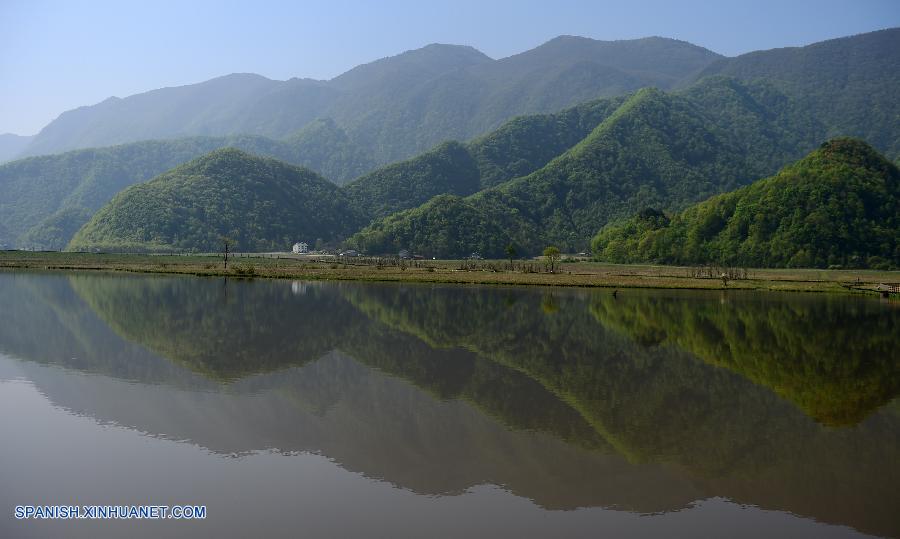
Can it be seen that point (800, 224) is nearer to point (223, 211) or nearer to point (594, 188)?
point (594, 188)

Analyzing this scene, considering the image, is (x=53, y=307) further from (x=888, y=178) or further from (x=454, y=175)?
(x=454, y=175)

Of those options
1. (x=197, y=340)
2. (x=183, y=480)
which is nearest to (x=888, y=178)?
(x=197, y=340)

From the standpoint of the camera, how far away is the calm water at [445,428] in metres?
10.9

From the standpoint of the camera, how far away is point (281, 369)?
21.0 m

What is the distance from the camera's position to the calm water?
1091cm

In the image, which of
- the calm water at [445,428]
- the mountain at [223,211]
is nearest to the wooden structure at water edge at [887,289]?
the calm water at [445,428]

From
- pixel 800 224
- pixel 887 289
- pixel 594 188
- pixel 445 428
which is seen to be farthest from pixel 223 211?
pixel 445 428

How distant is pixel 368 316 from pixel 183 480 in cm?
2341

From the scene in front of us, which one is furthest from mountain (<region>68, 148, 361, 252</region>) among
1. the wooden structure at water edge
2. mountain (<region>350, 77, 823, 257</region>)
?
the wooden structure at water edge

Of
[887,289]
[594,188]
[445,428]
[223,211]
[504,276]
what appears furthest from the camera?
[594,188]

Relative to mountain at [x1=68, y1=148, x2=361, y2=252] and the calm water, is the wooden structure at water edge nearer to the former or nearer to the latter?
the calm water

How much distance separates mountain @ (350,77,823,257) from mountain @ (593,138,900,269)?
2979 cm

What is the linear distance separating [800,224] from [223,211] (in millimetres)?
111517

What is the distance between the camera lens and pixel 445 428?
A: 1522cm
